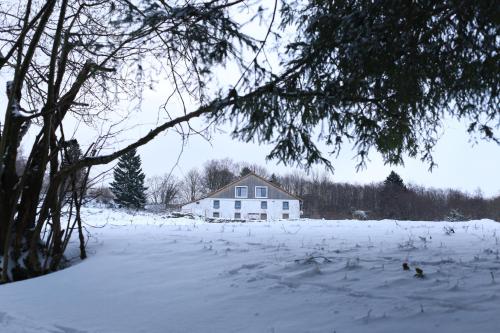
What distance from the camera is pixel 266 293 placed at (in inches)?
139

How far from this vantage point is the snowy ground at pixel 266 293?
2.85m

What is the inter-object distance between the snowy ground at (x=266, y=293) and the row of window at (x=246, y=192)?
129ft

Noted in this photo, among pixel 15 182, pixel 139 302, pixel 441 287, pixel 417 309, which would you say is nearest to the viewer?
pixel 417 309

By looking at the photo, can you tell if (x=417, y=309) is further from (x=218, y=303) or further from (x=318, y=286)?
(x=218, y=303)

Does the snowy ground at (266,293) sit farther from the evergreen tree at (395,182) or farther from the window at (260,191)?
the evergreen tree at (395,182)

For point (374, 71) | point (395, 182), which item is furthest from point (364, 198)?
point (374, 71)

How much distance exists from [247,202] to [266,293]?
41481 mm

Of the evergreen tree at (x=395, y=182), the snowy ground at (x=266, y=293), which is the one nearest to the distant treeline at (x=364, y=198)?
the evergreen tree at (x=395, y=182)

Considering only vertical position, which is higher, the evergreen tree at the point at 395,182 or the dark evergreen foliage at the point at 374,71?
the evergreen tree at the point at 395,182

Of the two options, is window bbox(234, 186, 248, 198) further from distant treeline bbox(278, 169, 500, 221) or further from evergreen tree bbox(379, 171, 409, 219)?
evergreen tree bbox(379, 171, 409, 219)

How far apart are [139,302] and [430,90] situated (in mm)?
3424

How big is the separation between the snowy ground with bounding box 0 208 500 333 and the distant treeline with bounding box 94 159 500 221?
27.8 m

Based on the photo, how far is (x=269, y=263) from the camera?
4.63 meters

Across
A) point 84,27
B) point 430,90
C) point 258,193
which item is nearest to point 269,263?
point 430,90
